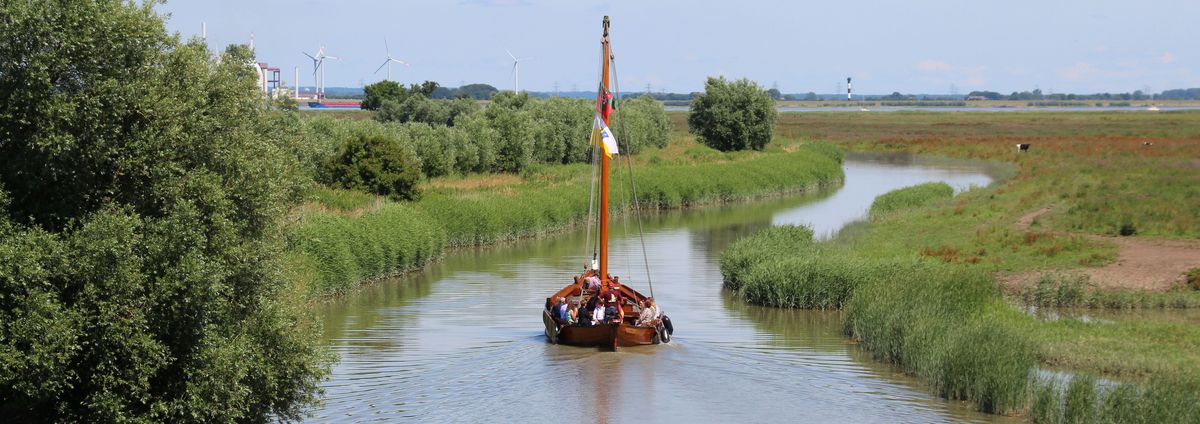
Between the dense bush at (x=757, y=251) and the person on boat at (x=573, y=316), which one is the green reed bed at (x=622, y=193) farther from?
the person on boat at (x=573, y=316)

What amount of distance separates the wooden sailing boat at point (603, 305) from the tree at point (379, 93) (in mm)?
88199

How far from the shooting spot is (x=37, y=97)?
1978cm

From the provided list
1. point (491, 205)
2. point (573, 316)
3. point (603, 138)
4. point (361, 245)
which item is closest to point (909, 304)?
point (573, 316)

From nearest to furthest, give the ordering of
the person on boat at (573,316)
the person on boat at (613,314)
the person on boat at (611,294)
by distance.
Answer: the person on boat at (613,314) → the person on boat at (573,316) → the person on boat at (611,294)

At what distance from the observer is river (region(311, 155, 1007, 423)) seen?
91.8ft

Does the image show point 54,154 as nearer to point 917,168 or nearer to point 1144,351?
point 1144,351

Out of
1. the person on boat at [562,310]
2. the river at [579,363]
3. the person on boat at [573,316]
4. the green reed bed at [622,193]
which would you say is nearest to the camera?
the river at [579,363]

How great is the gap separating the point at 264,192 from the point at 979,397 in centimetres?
1535

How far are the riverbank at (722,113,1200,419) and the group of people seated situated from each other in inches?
234

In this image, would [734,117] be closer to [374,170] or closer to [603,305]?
[374,170]

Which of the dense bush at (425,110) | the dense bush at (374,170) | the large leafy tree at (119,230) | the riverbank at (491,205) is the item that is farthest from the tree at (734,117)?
the large leafy tree at (119,230)

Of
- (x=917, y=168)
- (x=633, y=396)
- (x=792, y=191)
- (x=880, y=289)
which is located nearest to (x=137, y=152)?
(x=633, y=396)

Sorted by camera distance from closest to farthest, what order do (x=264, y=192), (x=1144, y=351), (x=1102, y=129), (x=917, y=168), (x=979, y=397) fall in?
(x=264, y=192) < (x=979, y=397) < (x=1144, y=351) < (x=917, y=168) < (x=1102, y=129)

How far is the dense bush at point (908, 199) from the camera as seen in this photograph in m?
66.4
